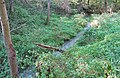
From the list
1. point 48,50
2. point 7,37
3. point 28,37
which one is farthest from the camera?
point 28,37

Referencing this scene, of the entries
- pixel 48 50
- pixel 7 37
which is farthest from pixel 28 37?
pixel 7 37

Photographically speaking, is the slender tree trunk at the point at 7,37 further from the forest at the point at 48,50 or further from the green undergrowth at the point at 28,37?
the green undergrowth at the point at 28,37

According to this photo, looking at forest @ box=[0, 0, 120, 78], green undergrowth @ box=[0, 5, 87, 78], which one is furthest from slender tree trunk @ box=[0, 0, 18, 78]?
green undergrowth @ box=[0, 5, 87, 78]

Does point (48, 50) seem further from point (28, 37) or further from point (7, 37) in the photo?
point (7, 37)

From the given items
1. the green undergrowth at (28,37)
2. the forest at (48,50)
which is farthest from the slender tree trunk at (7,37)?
the green undergrowth at (28,37)

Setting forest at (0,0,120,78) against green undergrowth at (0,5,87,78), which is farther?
green undergrowth at (0,5,87,78)

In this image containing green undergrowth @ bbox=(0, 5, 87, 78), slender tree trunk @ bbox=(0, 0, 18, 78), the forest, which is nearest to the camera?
slender tree trunk @ bbox=(0, 0, 18, 78)

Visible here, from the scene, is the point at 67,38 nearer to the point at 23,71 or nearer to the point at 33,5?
the point at 23,71

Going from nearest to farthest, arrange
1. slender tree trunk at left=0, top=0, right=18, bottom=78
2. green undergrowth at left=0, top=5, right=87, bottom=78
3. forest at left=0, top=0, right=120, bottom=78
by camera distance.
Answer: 1. slender tree trunk at left=0, top=0, right=18, bottom=78
2. forest at left=0, top=0, right=120, bottom=78
3. green undergrowth at left=0, top=5, right=87, bottom=78

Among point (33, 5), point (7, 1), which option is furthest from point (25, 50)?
point (33, 5)

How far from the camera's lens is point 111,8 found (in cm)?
3106

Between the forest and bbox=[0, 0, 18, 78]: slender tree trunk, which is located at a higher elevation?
bbox=[0, 0, 18, 78]: slender tree trunk

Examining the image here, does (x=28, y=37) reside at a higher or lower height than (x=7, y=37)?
lower

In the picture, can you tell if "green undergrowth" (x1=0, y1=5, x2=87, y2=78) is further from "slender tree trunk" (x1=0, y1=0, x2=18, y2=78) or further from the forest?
"slender tree trunk" (x1=0, y1=0, x2=18, y2=78)
